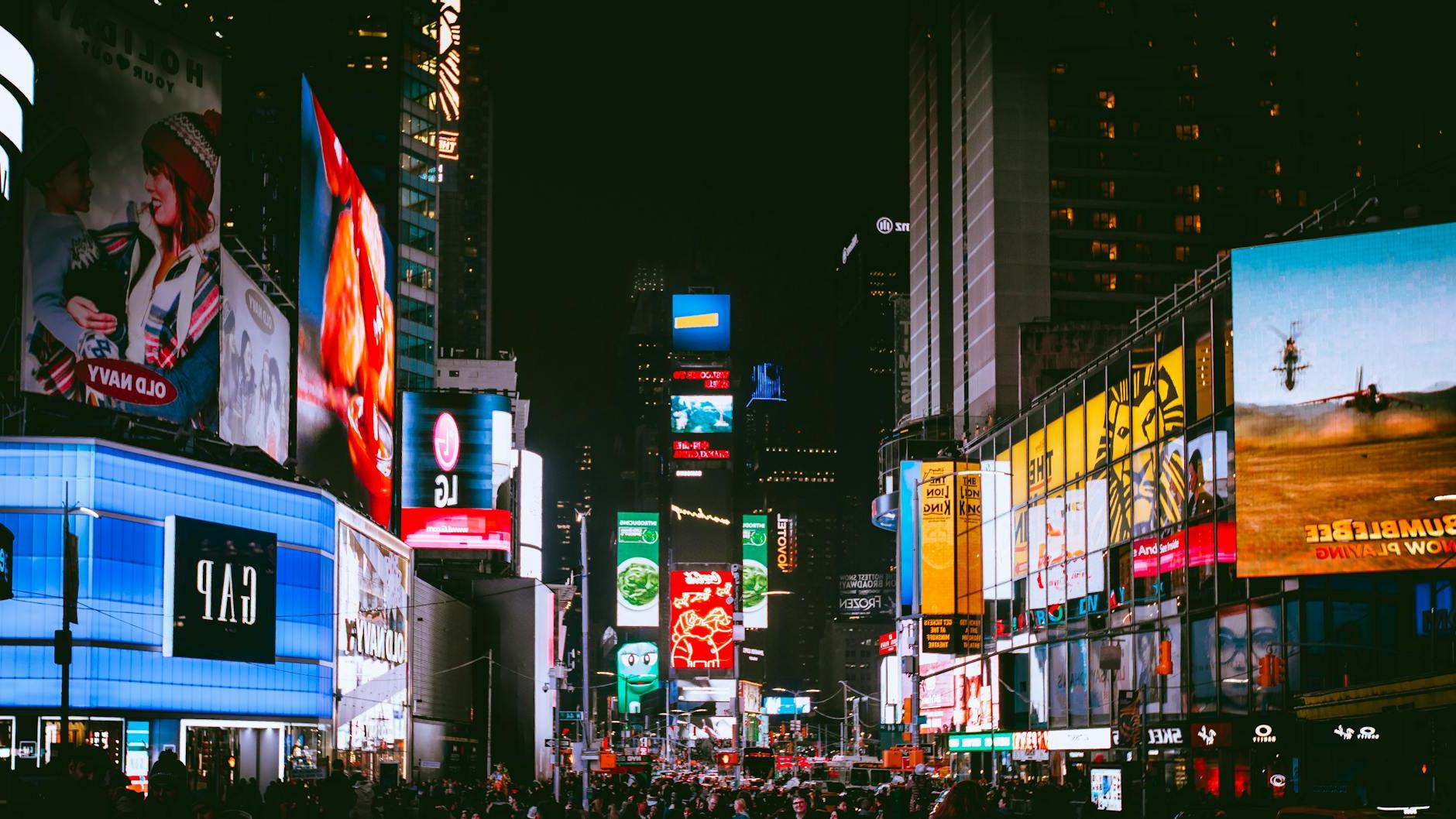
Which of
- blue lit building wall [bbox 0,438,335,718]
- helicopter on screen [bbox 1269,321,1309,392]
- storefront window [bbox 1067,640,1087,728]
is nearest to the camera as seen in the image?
helicopter on screen [bbox 1269,321,1309,392]

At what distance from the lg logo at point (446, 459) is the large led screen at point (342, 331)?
1700 cm

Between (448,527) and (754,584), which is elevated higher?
(448,527)

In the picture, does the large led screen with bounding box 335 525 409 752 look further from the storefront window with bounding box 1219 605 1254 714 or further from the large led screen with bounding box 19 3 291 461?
the storefront window with bounding box 1219 605 1254 714

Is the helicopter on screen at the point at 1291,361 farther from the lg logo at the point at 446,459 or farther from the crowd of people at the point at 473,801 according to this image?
the lg logo at the point at 446,459

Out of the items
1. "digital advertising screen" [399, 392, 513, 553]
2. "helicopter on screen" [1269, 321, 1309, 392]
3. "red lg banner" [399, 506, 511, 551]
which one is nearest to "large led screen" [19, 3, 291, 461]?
"helicopter on screen" [1269, 321, 1309, 392]

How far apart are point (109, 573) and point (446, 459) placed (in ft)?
158

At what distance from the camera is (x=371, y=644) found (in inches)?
2800

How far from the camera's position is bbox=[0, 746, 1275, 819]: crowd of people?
553 inches

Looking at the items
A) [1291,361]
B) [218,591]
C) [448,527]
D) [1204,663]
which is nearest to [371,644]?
[218,591]

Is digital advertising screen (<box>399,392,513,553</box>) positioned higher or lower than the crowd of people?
higher

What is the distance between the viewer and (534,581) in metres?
110

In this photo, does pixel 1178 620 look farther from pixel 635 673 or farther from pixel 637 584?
pixel 637 584

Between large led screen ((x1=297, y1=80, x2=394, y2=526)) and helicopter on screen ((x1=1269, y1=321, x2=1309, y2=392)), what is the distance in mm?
38063

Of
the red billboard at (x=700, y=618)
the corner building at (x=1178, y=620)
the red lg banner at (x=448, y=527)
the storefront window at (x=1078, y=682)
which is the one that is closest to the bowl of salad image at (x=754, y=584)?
the red billboard at (x=700, y=618)
